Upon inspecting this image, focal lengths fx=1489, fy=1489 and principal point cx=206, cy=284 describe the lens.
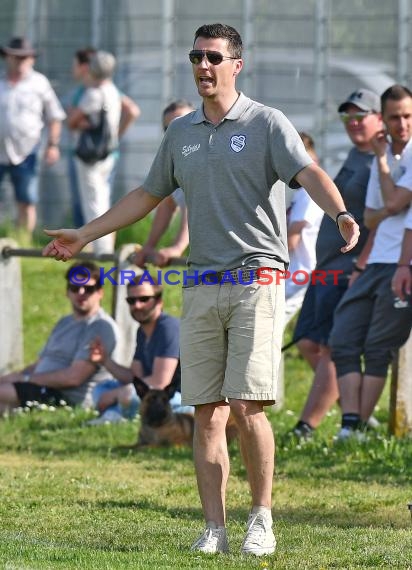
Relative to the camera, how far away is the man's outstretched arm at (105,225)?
6969 millimetres

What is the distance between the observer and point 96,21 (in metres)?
18.7

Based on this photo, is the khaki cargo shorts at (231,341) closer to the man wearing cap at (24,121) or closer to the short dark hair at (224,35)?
the short dark hair at (224,35)

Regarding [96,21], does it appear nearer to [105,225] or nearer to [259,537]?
[105,225]

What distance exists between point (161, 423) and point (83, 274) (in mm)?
2060

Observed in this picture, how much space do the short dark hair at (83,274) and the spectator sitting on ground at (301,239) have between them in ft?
5.63

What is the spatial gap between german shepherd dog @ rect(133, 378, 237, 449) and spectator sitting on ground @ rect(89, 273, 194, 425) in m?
0.20

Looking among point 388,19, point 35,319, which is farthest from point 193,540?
point 388,19

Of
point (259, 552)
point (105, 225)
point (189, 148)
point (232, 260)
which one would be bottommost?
point (259, 552)

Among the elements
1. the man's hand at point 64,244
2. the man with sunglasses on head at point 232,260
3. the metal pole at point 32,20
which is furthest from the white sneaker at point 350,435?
the metal pole at point 32,20

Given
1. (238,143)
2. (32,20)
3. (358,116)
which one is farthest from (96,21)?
(238,143)

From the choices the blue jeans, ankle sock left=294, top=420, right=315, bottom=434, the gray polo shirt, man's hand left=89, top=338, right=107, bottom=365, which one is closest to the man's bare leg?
the gray polo shirt

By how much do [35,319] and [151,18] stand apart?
5333mm

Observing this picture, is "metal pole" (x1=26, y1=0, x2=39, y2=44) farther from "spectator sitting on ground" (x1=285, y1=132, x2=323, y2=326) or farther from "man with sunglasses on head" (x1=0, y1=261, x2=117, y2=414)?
"spectator sitting on ground" (x1=285, y1=132, x2=323, y2=326)

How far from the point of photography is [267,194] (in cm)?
668
